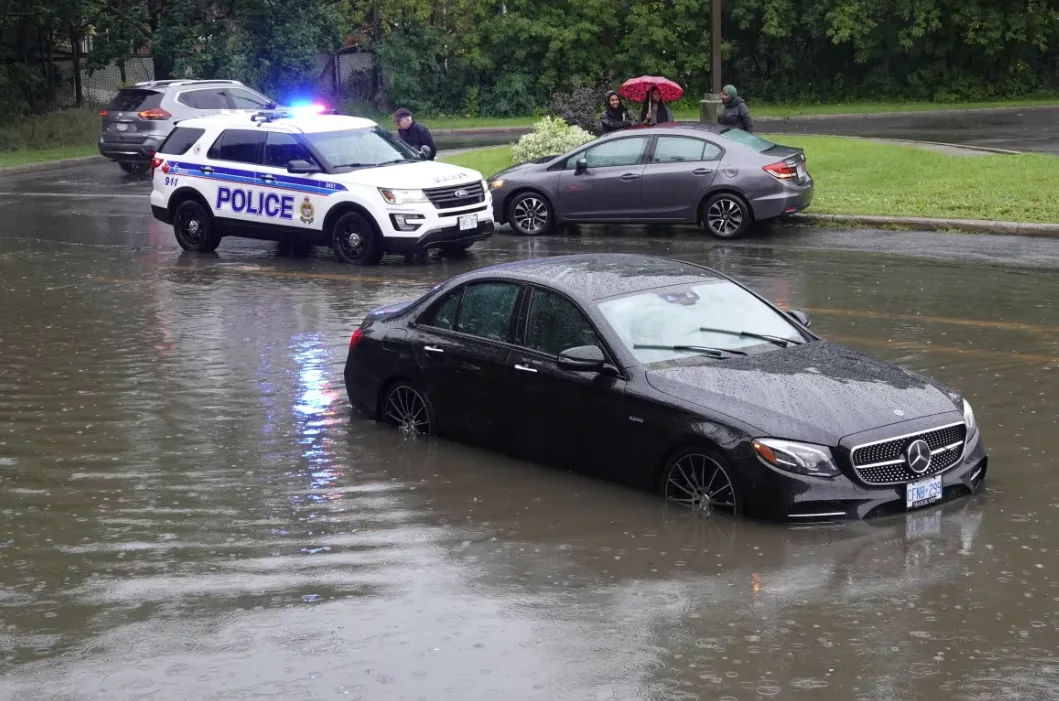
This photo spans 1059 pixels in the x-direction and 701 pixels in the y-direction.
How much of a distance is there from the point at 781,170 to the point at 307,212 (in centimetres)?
608

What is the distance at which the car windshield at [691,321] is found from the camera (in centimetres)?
905

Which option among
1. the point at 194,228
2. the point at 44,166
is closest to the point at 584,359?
the point at 194,228

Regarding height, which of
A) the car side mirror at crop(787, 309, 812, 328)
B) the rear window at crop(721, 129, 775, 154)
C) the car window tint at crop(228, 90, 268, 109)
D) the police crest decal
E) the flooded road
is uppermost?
the car window tint at crop(228, 90, 268, 109)

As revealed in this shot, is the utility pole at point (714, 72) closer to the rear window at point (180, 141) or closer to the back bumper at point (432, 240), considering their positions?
Answer: the back bumper at point (432, 240)

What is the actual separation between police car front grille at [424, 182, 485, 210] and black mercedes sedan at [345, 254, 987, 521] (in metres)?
7.58

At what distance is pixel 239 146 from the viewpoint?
763 inches

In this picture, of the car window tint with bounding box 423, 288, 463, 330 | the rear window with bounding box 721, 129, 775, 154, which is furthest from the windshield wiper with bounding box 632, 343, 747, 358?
the rear window with bounding box 721, 129, 775, 154

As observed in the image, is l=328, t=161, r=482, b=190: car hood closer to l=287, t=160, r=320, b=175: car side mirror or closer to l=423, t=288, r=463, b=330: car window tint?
l=287, t=160, r=320, b=175: car side mirror

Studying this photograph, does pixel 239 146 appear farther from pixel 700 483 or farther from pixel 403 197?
pixel 700 483

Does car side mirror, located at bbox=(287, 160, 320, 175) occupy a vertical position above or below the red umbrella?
below

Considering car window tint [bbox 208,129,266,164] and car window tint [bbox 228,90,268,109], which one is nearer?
car window tint [bbox 208,129,266,164]

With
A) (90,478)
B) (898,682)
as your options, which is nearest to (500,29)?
(90,478)

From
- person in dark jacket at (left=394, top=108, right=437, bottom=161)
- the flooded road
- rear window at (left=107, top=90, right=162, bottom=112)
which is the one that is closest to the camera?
the flooded road

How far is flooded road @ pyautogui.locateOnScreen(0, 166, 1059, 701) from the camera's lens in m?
6.24
